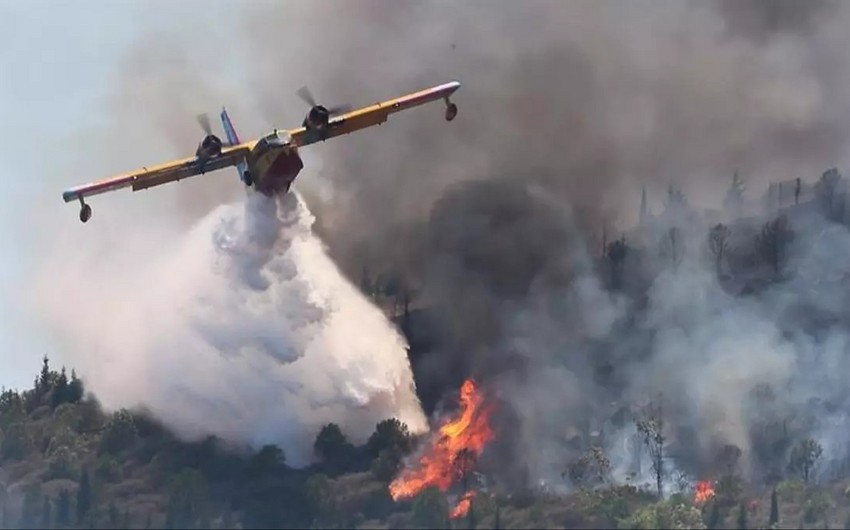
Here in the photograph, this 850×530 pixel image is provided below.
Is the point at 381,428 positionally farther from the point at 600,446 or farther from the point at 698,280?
the point at 698,280

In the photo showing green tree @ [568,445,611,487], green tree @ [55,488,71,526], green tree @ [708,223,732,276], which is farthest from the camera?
green tree @ [708,223,732,276]

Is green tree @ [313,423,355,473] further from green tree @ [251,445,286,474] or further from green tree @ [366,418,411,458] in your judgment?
green tree @ [251,445,286,474]

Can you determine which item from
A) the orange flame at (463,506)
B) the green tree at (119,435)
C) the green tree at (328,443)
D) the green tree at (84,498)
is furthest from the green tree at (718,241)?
the green tree at (84,498)

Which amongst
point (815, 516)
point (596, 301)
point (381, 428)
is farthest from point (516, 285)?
point (815, 516)

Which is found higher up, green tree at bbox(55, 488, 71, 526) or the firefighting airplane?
the firefighting airplane

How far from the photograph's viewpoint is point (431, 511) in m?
122

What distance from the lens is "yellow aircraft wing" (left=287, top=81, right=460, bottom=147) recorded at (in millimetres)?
123062

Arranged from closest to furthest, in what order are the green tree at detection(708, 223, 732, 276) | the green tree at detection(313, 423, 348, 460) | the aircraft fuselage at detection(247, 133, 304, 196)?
1. the aircraft fuselage at detection(247, 133, 304, 196)
2. the green tree at detection(313, 423, 348, 460)
3. the green tree at detection(708, 223, 732, 276)

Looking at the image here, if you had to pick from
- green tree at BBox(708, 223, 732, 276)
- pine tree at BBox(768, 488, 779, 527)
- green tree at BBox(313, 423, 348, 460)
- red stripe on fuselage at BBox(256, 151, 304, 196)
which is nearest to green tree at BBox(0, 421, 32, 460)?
green tree at BBox(313, 423, 348, 460)

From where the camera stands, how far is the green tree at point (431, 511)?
399 feet

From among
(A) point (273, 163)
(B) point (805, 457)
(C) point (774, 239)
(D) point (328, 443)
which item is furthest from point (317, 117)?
(C) point (774, 239)

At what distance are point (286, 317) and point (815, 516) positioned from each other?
115 ft

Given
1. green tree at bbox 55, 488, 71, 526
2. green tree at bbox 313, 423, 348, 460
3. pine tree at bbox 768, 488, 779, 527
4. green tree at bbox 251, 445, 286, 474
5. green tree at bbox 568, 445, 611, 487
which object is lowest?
pine tree at bbox 768, 488, 779, 527

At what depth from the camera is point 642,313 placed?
477 feet
